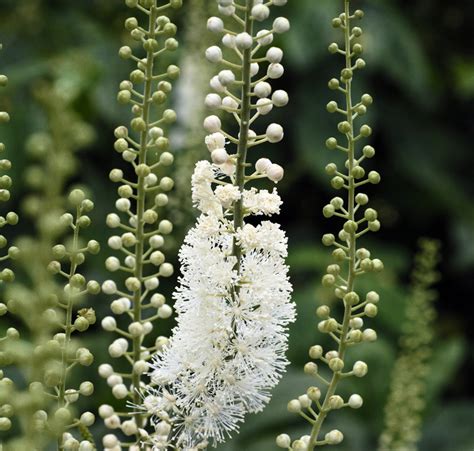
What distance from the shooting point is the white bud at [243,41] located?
2.69 feet

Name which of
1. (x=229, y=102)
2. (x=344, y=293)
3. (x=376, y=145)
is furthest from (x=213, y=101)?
(x=376, y=145)

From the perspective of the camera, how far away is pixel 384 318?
292cm

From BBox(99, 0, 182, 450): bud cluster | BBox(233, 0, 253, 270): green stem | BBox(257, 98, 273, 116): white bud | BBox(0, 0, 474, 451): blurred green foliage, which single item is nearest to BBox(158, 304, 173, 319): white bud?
BBox(99, 0, 182, 450): bud cluster

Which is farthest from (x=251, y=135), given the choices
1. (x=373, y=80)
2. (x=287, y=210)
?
(x=373, y=80)

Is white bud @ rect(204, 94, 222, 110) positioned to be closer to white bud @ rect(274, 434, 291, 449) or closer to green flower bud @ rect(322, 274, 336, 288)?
green flower bud @ rect(322, 274, 336, 288)

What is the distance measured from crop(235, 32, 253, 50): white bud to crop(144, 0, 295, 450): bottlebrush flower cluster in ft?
0.08

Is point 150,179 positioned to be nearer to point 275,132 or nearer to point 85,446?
point 275,132

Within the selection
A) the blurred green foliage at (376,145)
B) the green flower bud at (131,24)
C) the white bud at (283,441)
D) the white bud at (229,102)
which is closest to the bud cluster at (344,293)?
the white bud at (283,441)

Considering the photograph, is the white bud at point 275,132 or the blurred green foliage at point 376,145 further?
the blurred green foliage at point 376,145

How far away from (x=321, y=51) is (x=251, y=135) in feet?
8.51

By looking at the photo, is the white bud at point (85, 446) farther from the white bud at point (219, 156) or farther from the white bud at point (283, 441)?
the white bud at point (219, 156)

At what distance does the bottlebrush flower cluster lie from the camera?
34.1 inches

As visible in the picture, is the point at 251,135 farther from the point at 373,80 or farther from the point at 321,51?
the point at 373,80

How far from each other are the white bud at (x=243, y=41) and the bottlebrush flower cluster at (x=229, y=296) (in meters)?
0.02
